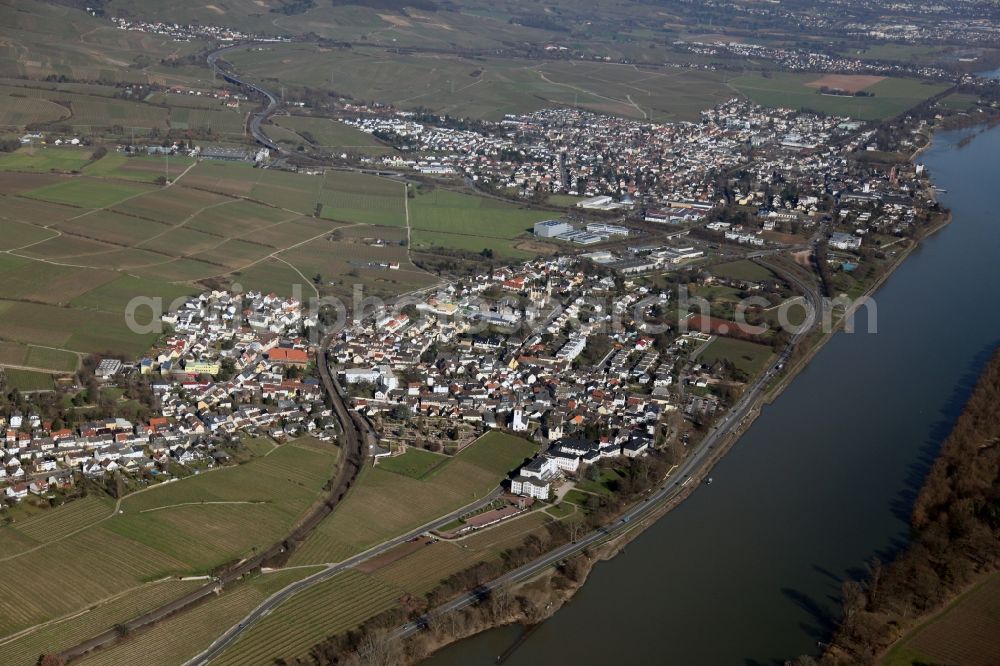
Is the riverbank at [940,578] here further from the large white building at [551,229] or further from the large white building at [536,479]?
the large white building at [551,229]

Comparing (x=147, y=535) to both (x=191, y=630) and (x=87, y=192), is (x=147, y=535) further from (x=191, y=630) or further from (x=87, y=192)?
(x=87, y=192)

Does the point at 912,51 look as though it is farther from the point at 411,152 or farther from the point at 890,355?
the point at 890,355

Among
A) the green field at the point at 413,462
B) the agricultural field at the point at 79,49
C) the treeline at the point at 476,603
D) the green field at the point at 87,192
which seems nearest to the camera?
the treeline at the point at 476,603

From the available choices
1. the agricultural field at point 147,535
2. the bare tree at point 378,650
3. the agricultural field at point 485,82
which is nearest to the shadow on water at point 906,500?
the bare tree at point 378,650

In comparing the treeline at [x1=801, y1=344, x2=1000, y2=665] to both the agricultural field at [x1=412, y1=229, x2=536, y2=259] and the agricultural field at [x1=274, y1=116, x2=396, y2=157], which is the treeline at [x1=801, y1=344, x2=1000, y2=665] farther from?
the agricultural field at [x1=274, y1=116, x2=396, y2=157]

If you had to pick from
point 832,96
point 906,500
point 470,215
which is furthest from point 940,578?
point 832,96

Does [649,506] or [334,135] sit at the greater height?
[649,506]
